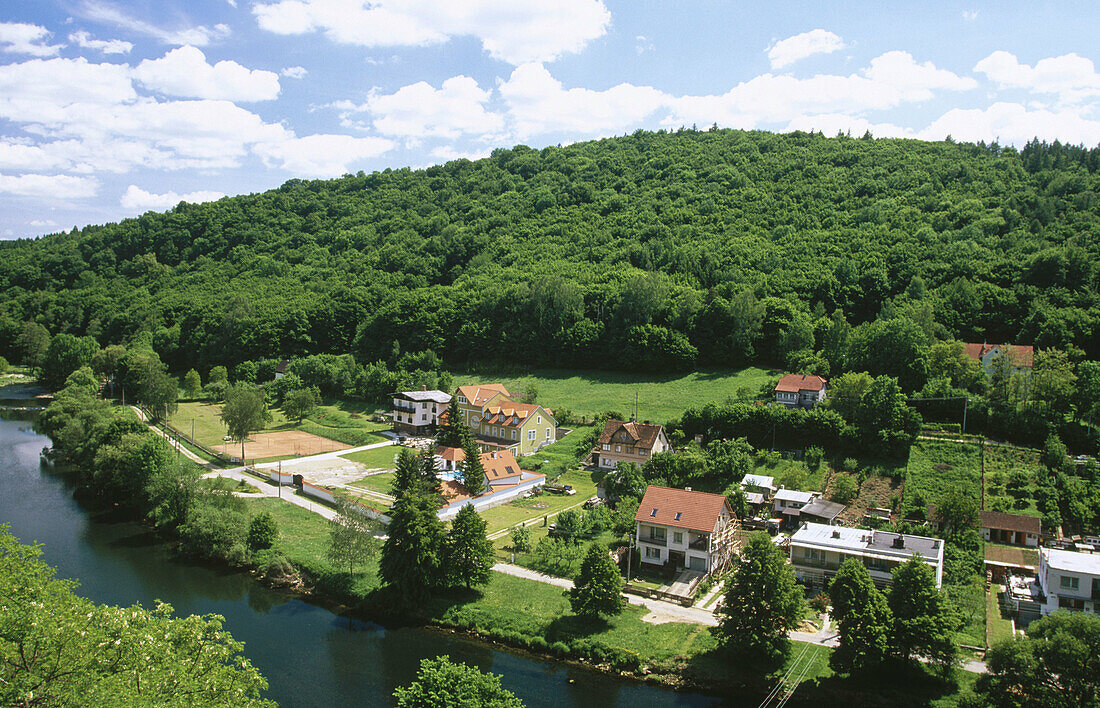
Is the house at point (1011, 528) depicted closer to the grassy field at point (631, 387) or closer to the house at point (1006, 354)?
the house at point (1006, 354)

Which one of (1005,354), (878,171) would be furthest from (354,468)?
(878,171)

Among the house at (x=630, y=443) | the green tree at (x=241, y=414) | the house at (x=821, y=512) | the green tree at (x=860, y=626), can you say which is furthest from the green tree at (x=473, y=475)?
the green tree at (x=860, y=626)

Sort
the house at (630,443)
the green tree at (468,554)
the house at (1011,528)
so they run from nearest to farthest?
the green tree at (468,554), the house at (1011,528), the house at (630,443)

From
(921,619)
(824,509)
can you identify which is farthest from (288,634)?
(824,509)

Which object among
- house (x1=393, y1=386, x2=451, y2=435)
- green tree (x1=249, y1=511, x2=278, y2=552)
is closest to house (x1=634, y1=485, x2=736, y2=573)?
green tree (x1=249, y1=511, x2=278, y2=552)

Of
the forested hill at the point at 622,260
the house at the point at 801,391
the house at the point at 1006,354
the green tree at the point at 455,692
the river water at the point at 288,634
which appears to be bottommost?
the river water at the point at 288,634

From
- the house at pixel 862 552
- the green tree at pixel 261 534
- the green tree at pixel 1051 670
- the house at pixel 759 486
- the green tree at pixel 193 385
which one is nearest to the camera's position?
the green tree at pixel 1051 670

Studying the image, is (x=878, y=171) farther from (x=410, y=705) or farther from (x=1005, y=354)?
(x=410, y=705)
